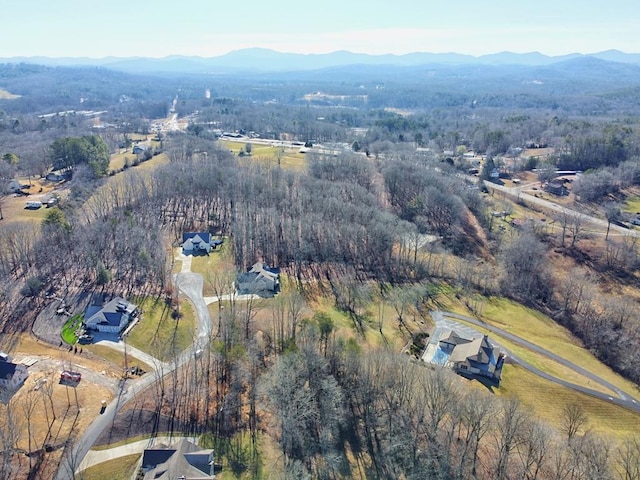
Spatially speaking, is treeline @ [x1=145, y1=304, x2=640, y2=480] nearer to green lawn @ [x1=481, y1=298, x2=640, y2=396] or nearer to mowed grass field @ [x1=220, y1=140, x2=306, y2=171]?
green lawn @ [x1=481, y1=298, x2=640, y2=396]

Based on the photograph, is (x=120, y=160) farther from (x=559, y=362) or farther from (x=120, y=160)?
(x=559, y=362)

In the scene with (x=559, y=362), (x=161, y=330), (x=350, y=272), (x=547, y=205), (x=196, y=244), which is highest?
(x=196, y=244)

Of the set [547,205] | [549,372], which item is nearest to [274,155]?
[547,205]

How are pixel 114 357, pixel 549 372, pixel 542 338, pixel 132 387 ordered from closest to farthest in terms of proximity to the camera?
pixel 132 387 < pixel 114 357 < pixel 549 372 < pixel 542 338

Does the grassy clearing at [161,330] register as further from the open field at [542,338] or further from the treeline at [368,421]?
the open field at [542,338]

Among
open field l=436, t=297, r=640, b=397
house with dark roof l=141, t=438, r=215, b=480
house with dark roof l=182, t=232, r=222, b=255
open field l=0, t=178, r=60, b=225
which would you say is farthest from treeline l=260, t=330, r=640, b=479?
open field l=0, t=178, r=60, b=225

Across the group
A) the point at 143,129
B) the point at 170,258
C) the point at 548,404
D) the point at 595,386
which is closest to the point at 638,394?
the point at 595,386
